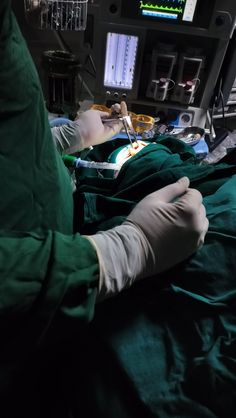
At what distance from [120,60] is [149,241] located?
105 centimetres

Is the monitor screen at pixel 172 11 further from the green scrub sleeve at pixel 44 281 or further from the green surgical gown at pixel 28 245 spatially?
the green scrub sleeve at pixel 44 281

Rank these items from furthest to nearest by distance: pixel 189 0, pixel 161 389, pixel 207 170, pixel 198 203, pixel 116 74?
pixel 116 74 < pixel 189 0 < pixel 207 170 < pixel 198 203 < pixel 161 389

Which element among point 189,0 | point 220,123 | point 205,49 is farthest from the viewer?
point 220,123

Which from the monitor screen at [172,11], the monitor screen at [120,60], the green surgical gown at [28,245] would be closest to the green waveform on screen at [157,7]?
the monitor screen at [172,11]

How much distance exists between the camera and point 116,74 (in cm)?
141

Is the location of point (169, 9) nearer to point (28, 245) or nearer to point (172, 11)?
point (172, 11)

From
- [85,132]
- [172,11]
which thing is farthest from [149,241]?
[172,11]

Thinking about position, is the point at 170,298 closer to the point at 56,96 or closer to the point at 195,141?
the point at 195,141

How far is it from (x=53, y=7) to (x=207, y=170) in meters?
0.94

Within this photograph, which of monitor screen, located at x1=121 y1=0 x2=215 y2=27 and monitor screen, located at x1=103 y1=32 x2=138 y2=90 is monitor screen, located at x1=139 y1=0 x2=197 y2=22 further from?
monitor screen, located at x1=103 y1=32 x2=138 y2=90

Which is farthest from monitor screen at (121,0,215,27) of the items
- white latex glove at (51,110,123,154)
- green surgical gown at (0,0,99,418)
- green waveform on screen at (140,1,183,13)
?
green surgical gown at (0,0,99,418)

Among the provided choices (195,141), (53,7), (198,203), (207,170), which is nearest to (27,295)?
Answer: (198,203)

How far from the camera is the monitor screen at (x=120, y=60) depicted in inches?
51.8

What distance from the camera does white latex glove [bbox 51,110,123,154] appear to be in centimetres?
101
